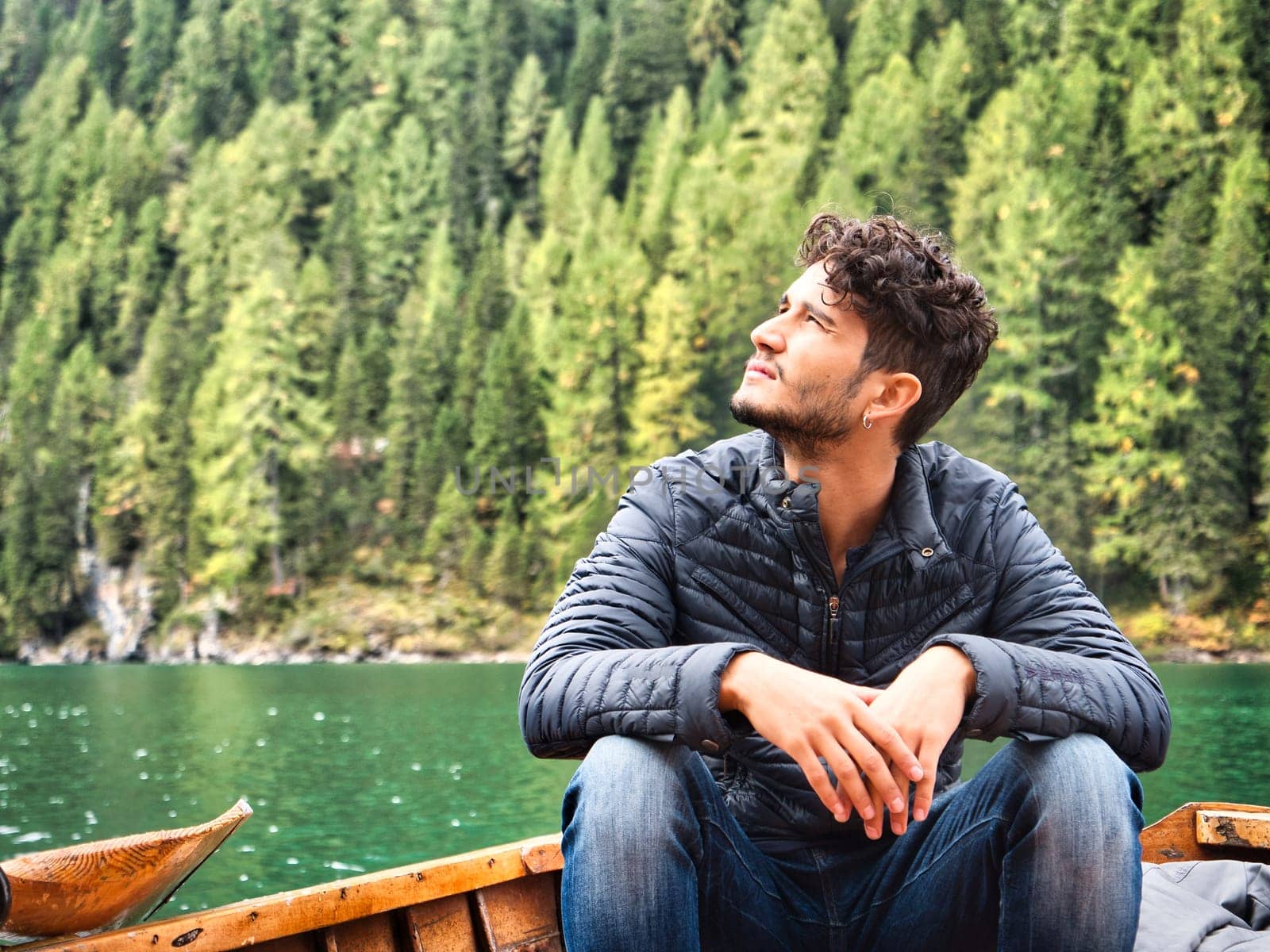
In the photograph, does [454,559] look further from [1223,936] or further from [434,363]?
[1223,936]

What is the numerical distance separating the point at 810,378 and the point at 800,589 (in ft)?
0.90

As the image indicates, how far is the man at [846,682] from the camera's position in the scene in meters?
1.19

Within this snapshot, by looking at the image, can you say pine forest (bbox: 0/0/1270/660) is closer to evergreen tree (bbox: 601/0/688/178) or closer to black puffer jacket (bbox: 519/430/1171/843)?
evergreen tree (bbox: 601/0/688/178)

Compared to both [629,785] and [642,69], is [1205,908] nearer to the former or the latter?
[629,785]

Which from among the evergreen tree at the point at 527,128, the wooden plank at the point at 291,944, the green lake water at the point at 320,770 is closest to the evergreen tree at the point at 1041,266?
the green lake water at the point at 320,770

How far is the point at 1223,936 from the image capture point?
1937 mm

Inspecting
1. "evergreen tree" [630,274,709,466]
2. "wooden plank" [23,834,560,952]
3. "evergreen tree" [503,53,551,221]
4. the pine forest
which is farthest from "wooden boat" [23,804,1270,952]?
→ "evergreen tree" [503,53,551,221]

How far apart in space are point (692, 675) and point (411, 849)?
375 inches

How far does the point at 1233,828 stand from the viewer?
264 cm

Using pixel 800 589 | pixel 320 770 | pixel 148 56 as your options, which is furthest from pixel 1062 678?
pixel 148 56

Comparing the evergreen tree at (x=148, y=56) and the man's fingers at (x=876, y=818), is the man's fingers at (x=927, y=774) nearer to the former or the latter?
the man's fingers at (x=876, y=818)

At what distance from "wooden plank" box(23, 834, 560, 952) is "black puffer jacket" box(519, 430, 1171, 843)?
840mm

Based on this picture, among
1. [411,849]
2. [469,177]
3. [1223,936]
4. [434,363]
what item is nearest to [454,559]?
[434,363]

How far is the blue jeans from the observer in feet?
3.83
